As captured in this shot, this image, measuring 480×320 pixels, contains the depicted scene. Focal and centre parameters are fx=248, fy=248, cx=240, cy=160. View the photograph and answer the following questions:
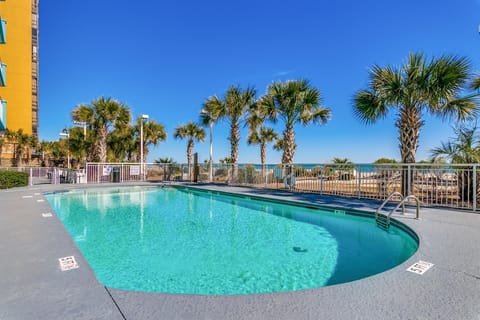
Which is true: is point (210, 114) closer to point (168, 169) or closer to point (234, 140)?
point (234, 140)

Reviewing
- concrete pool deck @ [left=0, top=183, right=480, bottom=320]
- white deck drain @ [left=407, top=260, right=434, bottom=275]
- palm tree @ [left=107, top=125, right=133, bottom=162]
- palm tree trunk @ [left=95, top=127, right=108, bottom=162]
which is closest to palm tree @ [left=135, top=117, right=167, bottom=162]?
palm tree @ [left=107, top=125, right=133, bottom=162]

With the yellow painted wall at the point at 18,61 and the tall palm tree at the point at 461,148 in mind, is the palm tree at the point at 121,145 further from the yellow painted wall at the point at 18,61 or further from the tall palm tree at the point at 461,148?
the tall palm tree at the point at 461,148

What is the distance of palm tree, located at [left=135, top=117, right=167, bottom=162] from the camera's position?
23.2 metres

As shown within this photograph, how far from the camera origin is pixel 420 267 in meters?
2.71

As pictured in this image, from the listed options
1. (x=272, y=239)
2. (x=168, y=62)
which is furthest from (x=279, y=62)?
(x=272, y=239)

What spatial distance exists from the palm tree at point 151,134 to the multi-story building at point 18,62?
14.6 meters

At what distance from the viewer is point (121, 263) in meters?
3.76

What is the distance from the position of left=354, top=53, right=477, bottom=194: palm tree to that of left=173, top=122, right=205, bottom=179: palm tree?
18.7 metres

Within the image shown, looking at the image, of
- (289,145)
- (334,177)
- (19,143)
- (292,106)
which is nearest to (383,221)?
(334,177)

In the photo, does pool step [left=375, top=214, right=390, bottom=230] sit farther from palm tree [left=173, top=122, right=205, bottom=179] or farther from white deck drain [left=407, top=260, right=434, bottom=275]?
palm tree [left=173, top=122, right=205, bottom=179]

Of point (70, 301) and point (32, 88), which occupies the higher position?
point (32, 88)

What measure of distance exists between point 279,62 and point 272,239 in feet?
44.3

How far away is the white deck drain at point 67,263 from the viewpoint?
8.93 feet

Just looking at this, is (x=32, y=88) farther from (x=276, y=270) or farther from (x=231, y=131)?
(x=276, y=270)
